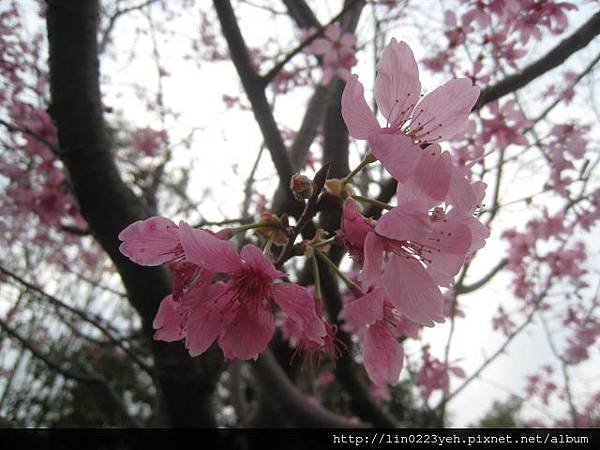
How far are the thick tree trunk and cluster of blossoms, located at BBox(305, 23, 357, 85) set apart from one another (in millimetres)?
1454

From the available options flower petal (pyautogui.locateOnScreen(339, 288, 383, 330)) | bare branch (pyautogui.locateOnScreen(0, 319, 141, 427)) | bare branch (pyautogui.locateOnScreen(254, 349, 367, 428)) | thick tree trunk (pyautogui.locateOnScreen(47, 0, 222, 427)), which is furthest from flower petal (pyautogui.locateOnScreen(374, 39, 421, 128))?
bare branch (pyautogui.locateOnScreen(0, 319, 141, 427))

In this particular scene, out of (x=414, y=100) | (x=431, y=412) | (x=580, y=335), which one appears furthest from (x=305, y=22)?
(x=580, y=335)

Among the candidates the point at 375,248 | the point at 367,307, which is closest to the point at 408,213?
the point at 375,248

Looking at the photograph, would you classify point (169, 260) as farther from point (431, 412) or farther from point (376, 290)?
point (431, 412)

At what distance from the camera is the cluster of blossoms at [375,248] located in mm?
761

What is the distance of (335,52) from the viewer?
2.87 metres

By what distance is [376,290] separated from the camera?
0.87 m

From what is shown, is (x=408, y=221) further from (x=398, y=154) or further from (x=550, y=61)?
(x=550, y=61)

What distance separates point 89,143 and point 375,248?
155 cm

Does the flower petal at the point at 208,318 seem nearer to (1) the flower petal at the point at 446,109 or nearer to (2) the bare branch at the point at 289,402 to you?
(1) the flower petal at the point at 446,109

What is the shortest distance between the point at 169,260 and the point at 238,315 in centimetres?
20

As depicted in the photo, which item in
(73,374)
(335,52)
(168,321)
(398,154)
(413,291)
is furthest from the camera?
(335,52)

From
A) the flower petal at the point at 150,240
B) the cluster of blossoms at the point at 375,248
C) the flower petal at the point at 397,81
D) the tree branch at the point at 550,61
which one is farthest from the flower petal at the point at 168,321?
the tree branch at the point at 550,61

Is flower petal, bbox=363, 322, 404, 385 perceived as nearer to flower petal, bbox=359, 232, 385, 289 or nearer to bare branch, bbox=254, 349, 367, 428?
flower petal, bbox=359, 232, 385, 289
